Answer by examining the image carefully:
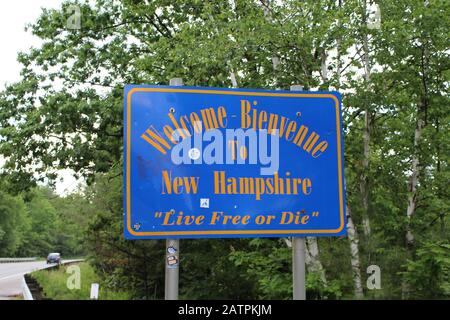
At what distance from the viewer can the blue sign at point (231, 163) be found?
414cm

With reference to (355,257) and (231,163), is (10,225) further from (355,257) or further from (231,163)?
(231,163)

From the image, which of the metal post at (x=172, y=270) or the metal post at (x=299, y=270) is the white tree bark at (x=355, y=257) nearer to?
the metal post at (x=299, y=270)

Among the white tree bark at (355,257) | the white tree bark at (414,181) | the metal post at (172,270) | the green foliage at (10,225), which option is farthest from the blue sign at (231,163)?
the green foliage at (10,225)

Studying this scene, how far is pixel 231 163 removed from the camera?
4.33 metres

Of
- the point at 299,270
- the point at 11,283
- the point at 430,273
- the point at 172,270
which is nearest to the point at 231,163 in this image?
the point at 172,270

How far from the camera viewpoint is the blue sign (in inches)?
163

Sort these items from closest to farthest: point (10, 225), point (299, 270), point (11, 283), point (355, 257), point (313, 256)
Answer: point (299, 270) → point (355, 257) → point (313, 256) → point (11, 283) → point (10, 225)

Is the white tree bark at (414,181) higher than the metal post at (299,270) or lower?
higher

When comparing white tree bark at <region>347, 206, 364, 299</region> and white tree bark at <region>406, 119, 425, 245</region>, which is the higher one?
white tree bark at <region>406, 119, 425, 245</region>

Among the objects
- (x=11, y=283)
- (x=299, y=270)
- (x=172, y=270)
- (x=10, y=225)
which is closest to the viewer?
(x=172, y=270)

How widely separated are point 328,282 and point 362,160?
215cm

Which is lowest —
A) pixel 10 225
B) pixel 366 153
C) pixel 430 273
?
pixel 430 273

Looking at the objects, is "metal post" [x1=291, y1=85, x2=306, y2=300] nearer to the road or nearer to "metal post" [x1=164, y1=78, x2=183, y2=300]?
"metal post" [x1=164, y1=78, x2=183, y2=300]

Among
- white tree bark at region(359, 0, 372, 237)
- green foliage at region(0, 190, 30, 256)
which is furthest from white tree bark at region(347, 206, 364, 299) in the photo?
green foliage at region(0, 190, 30, 256)
